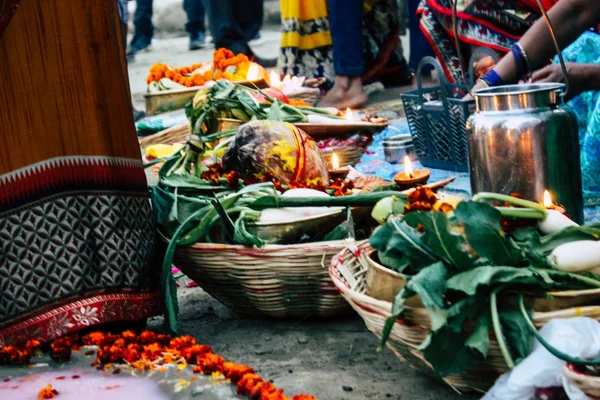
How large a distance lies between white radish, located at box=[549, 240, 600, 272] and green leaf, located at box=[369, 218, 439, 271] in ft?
0.82

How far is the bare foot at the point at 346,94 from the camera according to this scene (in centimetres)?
621

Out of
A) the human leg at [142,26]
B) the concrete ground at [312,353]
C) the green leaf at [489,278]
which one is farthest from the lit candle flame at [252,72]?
the human leg at [142,26]

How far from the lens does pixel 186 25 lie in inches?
469

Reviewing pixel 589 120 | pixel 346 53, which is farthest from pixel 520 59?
pixel 346 53

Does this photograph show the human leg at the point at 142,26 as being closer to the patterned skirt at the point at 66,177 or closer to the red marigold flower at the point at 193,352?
the patterned skirt at the point at 66,177

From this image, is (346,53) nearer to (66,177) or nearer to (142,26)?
(66,177)

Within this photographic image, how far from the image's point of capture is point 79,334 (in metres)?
2.49

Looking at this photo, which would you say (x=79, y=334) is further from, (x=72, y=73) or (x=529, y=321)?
(x=529, y=321)

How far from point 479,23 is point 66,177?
95.2 inches

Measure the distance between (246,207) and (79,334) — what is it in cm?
60

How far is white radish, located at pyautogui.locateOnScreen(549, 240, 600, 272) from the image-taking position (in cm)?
179

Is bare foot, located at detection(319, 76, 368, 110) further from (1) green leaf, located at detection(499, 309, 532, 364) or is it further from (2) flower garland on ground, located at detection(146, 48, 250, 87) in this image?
(1) green leaf, located at detection(499, 309, 532, 364)

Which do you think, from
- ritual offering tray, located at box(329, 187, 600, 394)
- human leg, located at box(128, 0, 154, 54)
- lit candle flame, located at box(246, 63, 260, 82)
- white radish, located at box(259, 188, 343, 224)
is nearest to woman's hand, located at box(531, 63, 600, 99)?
white radish, located at box(259, 188, 343, 224)

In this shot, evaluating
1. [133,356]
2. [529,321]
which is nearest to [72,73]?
[133,356]
